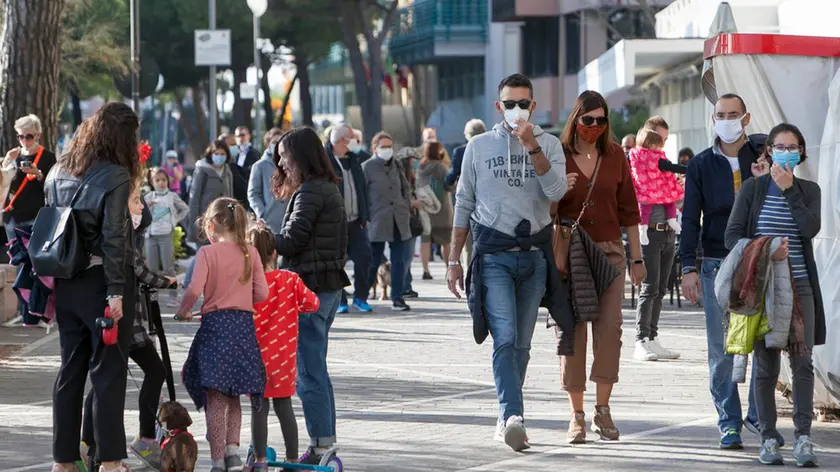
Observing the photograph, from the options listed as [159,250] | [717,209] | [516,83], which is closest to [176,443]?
[516,83]

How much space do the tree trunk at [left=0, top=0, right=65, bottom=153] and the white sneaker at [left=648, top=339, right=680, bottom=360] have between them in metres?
6.81

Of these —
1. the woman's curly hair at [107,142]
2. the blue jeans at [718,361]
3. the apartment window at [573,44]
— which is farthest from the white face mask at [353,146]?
the apartment window at [573,44]

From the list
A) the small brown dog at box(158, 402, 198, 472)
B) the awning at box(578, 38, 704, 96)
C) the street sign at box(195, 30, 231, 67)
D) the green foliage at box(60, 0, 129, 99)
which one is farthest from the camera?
the street sign at box(195, 30, 231, 67)

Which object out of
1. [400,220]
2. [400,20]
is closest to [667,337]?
[400,220]

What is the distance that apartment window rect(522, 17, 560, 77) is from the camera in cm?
5447

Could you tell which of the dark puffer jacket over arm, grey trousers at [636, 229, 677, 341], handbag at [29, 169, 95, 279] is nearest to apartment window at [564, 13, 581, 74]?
grey trousers at [636, 229, 677, 341]

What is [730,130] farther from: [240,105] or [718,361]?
[240,105]

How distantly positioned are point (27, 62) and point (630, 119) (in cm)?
2199

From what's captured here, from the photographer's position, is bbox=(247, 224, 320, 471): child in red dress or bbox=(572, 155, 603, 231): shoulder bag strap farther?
bbox=(572, 155, 603, 231): shoulder bag strap

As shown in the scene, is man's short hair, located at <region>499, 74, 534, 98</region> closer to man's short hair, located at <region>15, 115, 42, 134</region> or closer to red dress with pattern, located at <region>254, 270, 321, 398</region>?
red dress with pattern, located at <region>254, 270, 321, 398</region>

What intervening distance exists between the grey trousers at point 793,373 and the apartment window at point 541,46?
45.6 meters

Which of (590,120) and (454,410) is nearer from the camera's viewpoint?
(590,120)

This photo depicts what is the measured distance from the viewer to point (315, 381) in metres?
8.31

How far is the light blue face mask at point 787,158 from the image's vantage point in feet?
28.2
